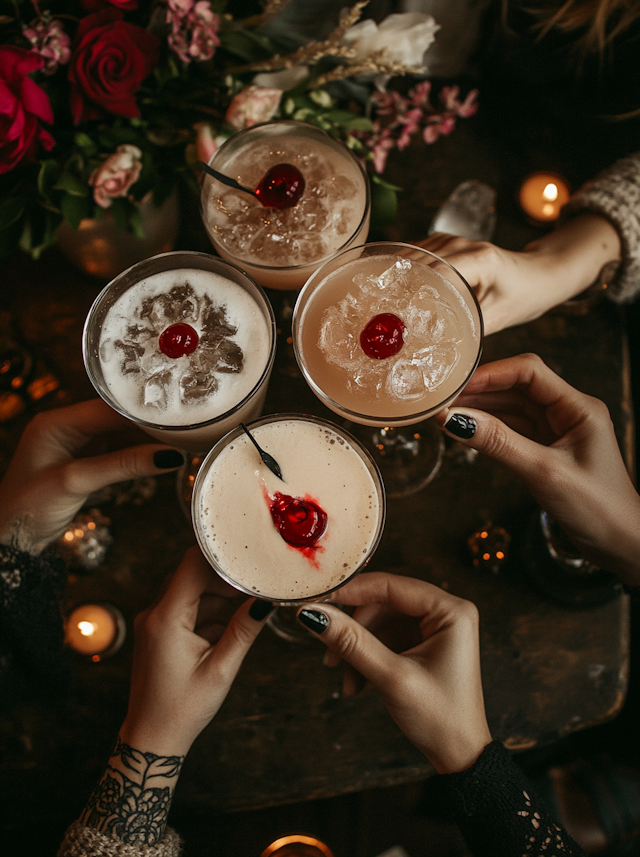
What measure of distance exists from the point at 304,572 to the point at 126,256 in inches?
42.5

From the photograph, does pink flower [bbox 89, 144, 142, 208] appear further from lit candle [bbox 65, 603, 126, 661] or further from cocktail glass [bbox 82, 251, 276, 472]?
lit candle [bbox 65, 603, 126, 661]

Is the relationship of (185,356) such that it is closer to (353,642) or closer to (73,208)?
(73,208)

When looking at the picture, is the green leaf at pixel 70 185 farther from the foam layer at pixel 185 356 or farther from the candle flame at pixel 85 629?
the candle flame at pixel 85 629

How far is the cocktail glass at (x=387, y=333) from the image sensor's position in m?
1.37

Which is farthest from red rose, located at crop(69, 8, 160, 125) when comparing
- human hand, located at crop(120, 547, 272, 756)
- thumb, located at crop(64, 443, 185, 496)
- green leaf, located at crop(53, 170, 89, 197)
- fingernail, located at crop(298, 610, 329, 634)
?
fingernail, located at crop(298, 610, 329, 634)

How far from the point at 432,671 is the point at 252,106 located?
1.39 meters

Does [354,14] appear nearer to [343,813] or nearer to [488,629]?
[488,629]

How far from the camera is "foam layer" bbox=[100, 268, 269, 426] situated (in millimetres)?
1406

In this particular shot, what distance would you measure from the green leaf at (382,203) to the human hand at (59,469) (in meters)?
0.90

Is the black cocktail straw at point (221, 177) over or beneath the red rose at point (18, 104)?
beneath

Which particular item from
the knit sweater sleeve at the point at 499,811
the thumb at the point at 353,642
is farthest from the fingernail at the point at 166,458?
the knit sweater sleeve at the point at 499,811

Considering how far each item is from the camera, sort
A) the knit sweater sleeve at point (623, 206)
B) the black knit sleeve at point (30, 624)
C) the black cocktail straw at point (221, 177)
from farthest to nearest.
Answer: the knit sweater sleeve at point (623, 206), the black knit sleeve at point (30, 624), the black cocktail straw at point (221, 177)

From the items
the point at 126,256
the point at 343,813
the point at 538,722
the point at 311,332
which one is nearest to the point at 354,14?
the point at 311,332

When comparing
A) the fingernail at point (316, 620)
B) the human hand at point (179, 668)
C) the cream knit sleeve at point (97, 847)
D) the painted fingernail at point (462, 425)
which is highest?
the painted fingernail at point (462, 425)
